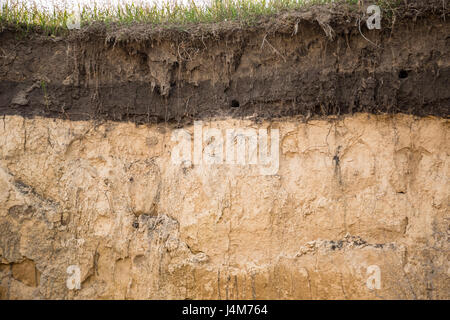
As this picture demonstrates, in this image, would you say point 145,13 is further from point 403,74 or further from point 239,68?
point 403,74

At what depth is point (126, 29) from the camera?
14.9ft

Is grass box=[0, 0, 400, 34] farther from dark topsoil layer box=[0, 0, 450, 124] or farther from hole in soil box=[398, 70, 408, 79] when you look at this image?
hole in soil box=[398, 70, 408, 79]

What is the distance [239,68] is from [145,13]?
1403 mm

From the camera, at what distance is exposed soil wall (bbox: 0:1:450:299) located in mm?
4074

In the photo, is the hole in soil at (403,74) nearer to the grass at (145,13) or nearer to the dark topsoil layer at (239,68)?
the dark topsoil layer at (239,68)

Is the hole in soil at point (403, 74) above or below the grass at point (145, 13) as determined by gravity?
below

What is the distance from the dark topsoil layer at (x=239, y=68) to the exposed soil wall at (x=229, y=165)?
0.02 metres

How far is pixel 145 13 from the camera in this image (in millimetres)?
4895

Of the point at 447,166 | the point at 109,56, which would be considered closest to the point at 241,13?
the point at 109,56

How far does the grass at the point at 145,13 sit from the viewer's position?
4605 mm

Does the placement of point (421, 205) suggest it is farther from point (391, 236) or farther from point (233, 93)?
point (233, 93)

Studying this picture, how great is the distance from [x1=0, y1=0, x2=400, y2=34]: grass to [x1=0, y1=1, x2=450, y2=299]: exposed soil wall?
7.6 inches

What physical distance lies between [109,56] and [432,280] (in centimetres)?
417

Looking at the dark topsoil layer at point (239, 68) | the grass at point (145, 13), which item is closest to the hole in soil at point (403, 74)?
the dark topsoil layer at point (239, 68)
